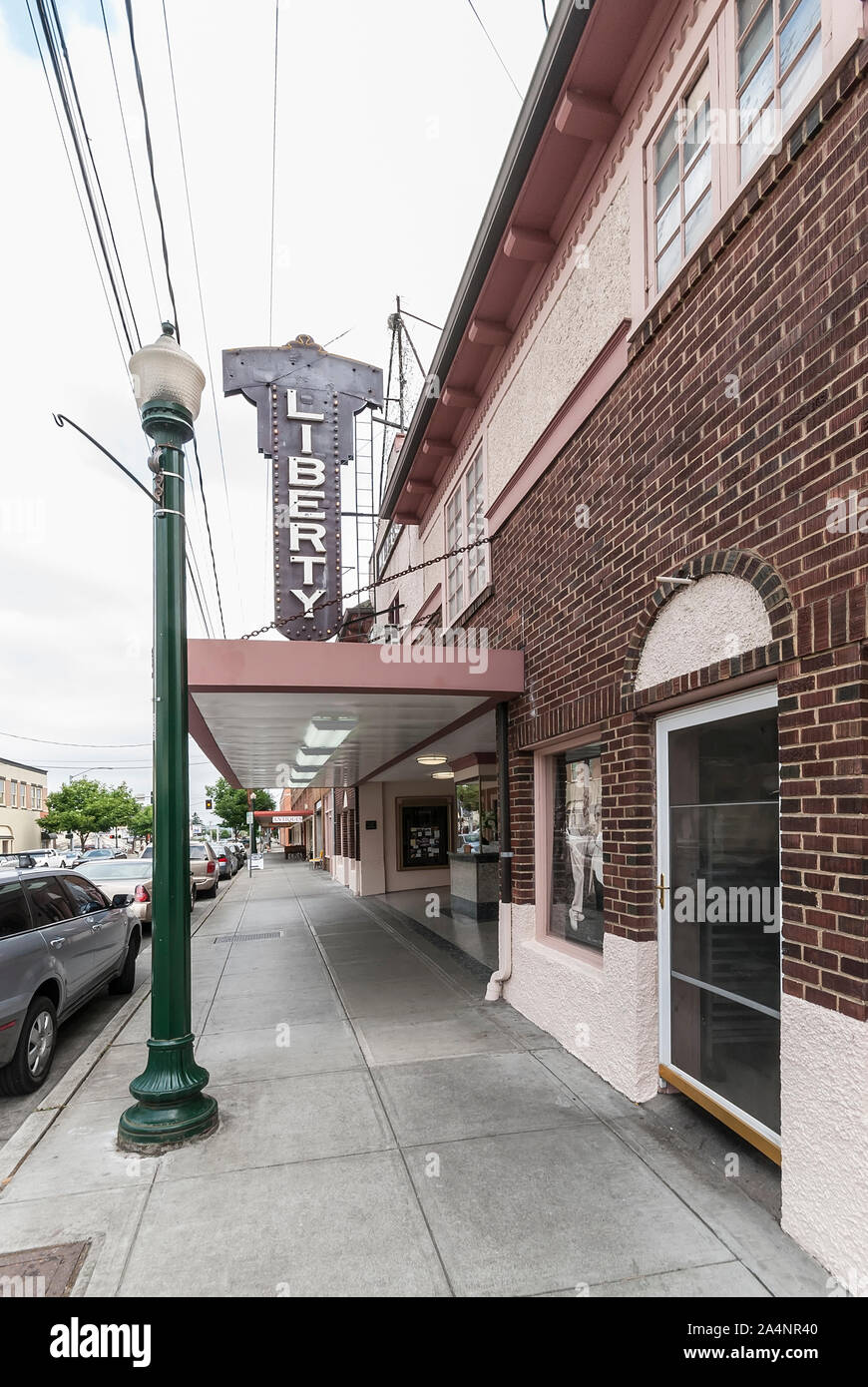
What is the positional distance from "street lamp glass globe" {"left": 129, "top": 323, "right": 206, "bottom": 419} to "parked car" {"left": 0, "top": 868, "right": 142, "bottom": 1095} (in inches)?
147

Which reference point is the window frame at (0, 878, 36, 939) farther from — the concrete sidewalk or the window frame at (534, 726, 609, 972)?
the window frame at (534, 726, 609, 972)

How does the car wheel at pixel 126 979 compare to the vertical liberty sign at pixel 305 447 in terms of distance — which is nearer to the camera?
the car wheel at pixel 126 979

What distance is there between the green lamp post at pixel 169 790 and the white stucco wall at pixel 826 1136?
3.13 meters

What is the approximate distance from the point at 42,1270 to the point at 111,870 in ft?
36.4

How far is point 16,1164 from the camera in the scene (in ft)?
13.7

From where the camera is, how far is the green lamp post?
442 cm

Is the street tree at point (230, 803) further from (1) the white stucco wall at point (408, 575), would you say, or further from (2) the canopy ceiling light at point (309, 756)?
(2) the canopy ceiling light at point (309, 756)

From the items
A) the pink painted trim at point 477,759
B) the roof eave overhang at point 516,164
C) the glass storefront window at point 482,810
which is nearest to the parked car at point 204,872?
the glass storefront window at point 482,810

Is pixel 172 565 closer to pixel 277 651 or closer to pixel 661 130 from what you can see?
pixel 277 651

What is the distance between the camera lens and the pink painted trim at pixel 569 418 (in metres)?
5.29

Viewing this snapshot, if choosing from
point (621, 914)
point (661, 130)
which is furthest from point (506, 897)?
point (661, 130)

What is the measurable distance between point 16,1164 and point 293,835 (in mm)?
62077

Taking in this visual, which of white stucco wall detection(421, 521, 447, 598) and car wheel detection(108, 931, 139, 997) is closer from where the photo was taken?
car wheel detection(108, 931, 139, 997)

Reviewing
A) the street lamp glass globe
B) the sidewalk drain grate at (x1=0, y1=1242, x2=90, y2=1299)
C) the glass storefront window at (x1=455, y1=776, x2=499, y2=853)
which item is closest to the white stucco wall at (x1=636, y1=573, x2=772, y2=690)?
the street lamp glass globe
